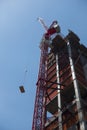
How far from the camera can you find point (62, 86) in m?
62.2

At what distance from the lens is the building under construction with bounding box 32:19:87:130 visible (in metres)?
52.6

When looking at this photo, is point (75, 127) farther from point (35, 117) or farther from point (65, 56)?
point (65, 56)

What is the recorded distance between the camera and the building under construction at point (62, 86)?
52.6m

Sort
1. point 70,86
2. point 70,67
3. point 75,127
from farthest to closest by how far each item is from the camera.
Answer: point 70,67 < point 70,86 < point 75,127

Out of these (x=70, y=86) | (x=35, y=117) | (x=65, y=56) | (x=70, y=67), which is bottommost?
(x=35, y=117)

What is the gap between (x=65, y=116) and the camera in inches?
2133

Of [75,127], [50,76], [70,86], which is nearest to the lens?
[75,127]

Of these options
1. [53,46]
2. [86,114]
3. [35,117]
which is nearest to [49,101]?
[35,117]

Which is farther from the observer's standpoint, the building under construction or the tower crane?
the tower crane

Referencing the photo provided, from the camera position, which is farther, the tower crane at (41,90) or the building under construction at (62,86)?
the tower crane at (41,90)

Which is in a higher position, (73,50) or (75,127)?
(73,50)

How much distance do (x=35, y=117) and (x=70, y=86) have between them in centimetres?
1129

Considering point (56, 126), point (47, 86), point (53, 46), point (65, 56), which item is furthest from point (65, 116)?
point (53, 46)

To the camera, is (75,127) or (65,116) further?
(65,116)
